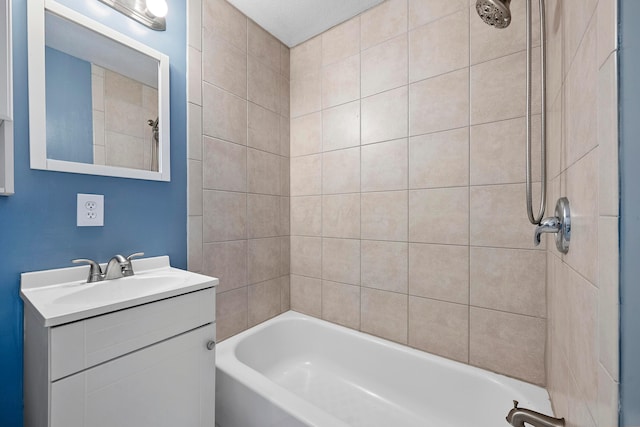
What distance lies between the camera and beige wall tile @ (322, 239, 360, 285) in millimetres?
1769

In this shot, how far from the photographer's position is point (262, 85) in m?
1.87

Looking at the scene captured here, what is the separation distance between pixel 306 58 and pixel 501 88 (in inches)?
50.5

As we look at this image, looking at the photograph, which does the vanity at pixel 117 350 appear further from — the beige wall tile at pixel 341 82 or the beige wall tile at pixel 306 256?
the beige wall tile at pixel 341 82

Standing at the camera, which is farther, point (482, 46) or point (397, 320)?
point (397, 320)

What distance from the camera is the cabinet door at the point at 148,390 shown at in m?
0.78

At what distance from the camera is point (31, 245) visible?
1.01 metres

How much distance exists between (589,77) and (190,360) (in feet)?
4.61

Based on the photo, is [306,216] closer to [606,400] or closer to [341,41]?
[341,41]

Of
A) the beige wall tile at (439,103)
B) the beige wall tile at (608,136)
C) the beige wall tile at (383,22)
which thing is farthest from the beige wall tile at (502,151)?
the beige wall tile at (608,136)

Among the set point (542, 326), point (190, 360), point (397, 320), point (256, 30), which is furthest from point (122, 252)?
point (542, 326)

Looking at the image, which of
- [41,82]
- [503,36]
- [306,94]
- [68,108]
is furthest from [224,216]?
[503,36]

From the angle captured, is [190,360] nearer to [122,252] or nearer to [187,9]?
[122,252]

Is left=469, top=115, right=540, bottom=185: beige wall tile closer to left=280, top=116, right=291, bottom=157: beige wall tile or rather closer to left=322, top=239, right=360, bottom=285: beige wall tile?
left=322, top=239, right=360, bottom=285: beige wall tile

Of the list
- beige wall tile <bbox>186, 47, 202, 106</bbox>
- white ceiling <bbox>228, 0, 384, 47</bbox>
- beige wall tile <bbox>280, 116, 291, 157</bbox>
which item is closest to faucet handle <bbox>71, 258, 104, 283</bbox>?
beige wall tile <bbox>186, 47, 202, 106</bbox>
